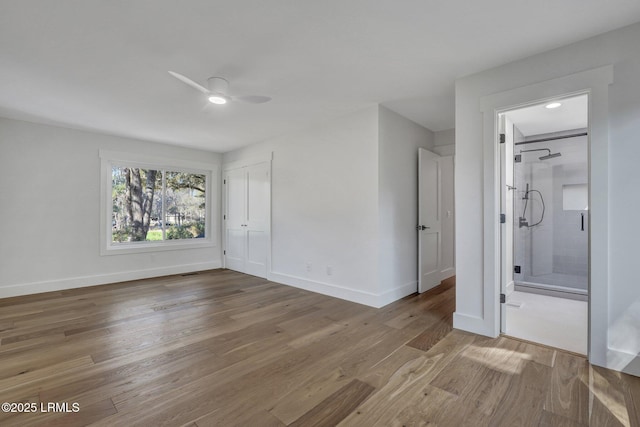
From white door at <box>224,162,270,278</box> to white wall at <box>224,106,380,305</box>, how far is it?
0.29 metres

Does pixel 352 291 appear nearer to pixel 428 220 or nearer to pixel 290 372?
pixel 428 220

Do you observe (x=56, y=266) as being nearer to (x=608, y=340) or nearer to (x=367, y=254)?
(x=367, y=254)

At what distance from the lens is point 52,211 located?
4.41m

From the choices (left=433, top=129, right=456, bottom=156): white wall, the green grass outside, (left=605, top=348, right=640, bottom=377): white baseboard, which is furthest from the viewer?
the green grass outside

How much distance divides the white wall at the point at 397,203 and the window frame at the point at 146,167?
402 cm

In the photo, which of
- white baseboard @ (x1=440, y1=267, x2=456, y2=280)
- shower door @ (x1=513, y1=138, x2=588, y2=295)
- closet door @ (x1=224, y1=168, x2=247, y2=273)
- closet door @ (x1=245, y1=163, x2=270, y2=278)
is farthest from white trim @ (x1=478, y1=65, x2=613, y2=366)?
closet door @ (x1=224, y1=168, x2=247, y2=273)

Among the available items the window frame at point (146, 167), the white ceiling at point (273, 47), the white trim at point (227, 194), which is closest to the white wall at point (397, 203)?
the white ceiling at point (273, 47)

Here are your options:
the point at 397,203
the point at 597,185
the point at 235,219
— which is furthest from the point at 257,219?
the point at 597,185

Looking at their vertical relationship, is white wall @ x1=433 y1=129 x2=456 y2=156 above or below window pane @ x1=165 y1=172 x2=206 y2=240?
above

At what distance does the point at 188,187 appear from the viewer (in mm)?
6004

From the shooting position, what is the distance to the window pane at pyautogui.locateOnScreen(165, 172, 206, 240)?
227 inches

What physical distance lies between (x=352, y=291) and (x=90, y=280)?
13.9ft

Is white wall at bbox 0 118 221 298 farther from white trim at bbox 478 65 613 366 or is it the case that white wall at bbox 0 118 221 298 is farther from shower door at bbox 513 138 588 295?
shower door at bbox 513 138 588 295

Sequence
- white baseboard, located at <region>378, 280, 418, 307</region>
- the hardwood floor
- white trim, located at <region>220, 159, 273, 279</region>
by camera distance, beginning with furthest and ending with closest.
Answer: white trim, located at <region>220, 159, 273, 279</region>
white baseboard, located at <region>378, 280, 418, 307</region>
the hardwood floor
